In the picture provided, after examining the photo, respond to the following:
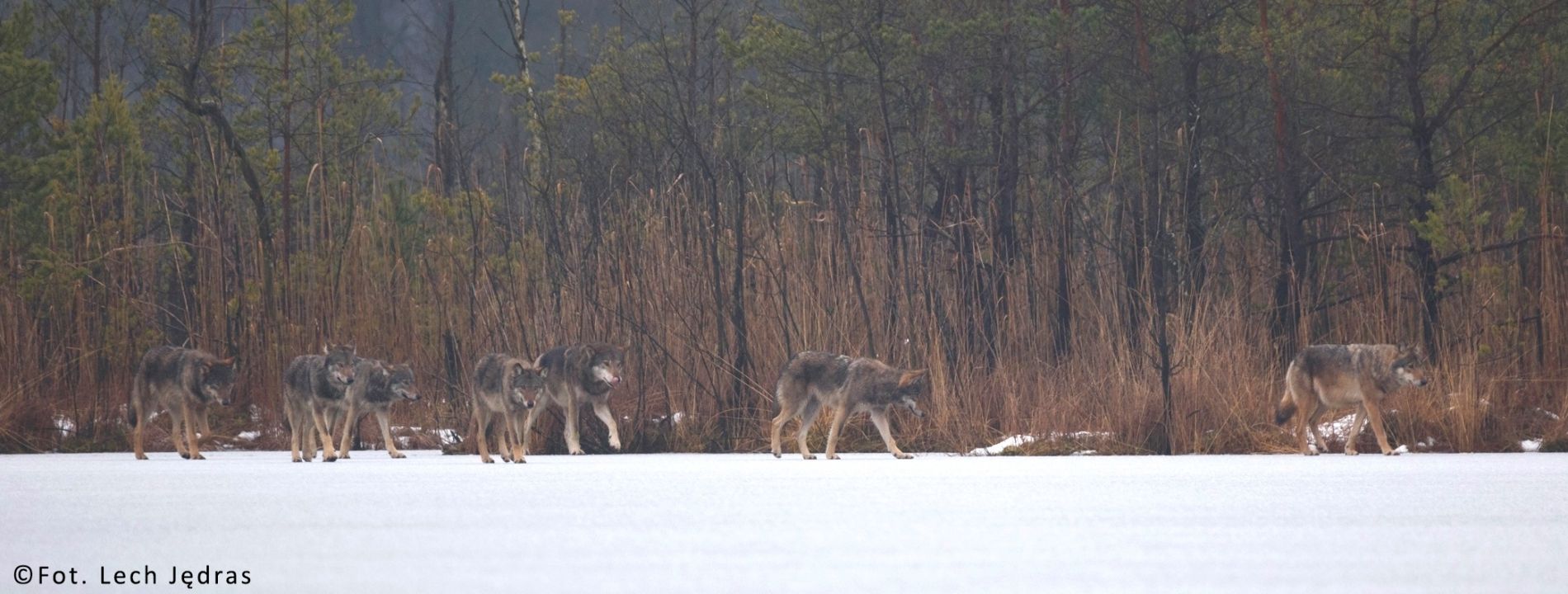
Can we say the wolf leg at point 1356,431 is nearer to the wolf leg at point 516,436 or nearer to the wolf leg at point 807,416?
the wolf leg at point 807,416

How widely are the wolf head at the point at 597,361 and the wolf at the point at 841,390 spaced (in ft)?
3.95

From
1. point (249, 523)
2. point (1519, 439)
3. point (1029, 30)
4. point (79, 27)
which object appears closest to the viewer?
point (249, 523)

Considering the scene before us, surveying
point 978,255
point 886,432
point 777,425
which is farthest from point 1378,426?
point 978,255

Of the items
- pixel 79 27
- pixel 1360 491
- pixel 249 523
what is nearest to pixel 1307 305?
pixel 1360 491

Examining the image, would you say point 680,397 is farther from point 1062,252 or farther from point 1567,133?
point 1567,133

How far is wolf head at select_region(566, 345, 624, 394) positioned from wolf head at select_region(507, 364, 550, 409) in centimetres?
45

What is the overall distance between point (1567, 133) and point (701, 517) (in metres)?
10.6

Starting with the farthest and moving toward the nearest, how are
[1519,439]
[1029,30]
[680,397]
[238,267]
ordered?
[1029,30] < [238,267] < [680,397] < [1519,439]

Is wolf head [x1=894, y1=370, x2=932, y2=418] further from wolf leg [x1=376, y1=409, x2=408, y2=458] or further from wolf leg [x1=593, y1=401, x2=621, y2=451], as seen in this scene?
wolf leg [x1=376, y1=409, x2=408, y2=458]

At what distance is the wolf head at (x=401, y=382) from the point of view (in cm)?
1395

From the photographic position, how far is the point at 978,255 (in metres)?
16.5

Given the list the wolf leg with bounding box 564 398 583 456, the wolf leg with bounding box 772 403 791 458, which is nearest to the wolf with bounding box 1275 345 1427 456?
the wolf leg with bounding box 772 403 791 458

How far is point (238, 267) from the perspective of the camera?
16.6m

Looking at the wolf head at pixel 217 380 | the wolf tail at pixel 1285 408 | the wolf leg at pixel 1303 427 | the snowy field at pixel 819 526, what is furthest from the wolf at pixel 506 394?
the wolf leg at pixel 1303 427
